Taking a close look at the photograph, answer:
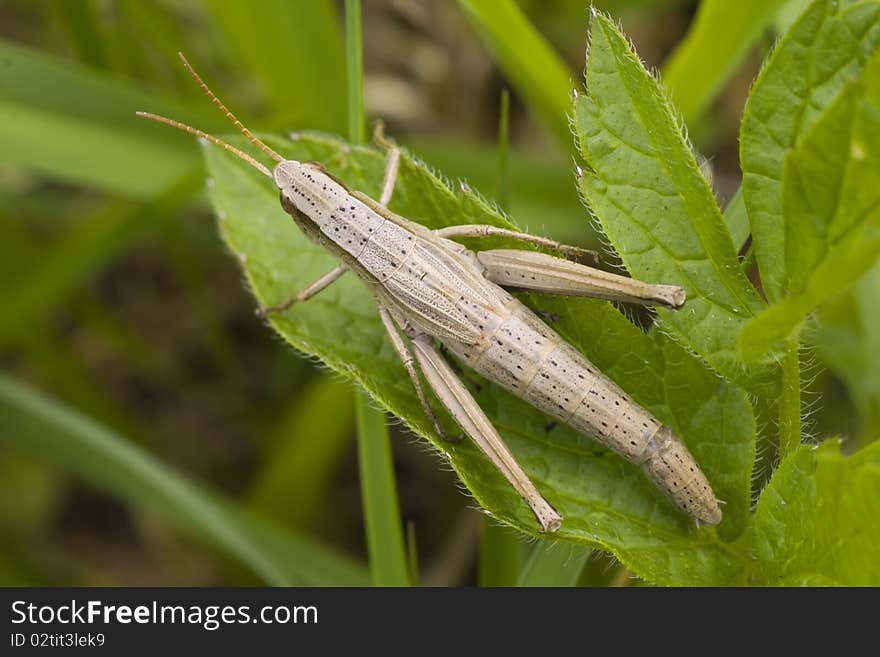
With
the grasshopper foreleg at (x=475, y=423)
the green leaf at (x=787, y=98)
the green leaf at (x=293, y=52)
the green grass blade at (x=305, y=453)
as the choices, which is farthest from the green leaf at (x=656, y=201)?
the green grass blade at (x=305, y=453)

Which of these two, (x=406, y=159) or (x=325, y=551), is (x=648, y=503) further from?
(x=325, y=551)

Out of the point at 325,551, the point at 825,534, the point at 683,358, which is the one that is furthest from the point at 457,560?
the point at 825,534

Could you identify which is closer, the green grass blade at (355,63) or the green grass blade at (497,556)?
the green grass blade at (355,63)

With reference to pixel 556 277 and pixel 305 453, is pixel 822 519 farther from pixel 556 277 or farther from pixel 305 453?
pixel 305 453

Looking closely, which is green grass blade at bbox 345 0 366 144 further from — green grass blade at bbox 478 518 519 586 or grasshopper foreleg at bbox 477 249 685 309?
green grass blade at bbox 478 518 519 586

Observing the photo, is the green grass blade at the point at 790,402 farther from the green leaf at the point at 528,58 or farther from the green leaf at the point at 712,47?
the green leaf at the point at 712,47

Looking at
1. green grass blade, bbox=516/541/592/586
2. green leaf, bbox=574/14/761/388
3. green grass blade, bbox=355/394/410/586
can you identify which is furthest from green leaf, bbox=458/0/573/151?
green grass blade, bbox=516/541/592/586

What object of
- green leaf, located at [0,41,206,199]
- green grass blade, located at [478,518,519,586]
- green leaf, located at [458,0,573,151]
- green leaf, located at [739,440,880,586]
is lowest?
green leaf, located at [739,440,880,586]
